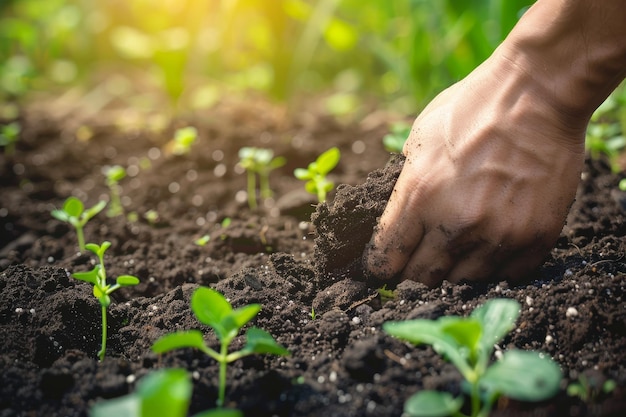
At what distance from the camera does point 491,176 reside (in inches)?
51.9

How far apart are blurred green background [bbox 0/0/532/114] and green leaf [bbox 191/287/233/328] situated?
1805 mm

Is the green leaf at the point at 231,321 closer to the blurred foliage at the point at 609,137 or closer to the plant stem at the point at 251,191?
the plant stem at the point at 251,191

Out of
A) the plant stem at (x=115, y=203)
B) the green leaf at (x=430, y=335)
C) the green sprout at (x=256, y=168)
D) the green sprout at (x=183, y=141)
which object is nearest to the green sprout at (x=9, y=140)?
the plant stem at (x=115, y=203)

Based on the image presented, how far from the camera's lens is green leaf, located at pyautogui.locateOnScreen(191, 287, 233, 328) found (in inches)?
43.1

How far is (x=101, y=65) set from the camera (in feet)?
15.8

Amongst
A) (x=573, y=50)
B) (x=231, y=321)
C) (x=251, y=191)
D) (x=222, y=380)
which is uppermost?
(x=573, y=50)

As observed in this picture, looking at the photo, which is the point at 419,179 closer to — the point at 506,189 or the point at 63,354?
the point at 506,189

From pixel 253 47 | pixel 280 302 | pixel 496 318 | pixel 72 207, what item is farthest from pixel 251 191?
pixel 253 47

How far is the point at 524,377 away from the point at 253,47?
12.9 ft

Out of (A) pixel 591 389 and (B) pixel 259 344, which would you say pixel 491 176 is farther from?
(B) pixel 259 344

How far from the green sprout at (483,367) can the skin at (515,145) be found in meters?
0.33

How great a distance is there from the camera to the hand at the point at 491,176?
132 cm

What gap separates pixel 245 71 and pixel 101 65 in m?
1.36

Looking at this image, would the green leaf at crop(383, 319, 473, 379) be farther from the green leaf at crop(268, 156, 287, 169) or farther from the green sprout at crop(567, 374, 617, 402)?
the green leaf at crop(268, 156, 287, 169)
